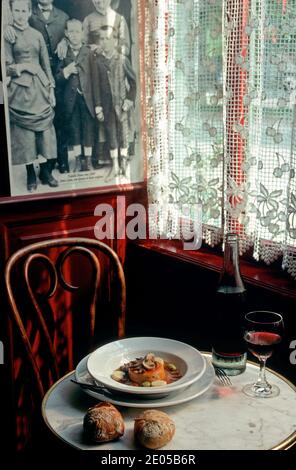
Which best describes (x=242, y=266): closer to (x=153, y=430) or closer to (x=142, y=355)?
(x=142, y=355)

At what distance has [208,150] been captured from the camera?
1.70 meters

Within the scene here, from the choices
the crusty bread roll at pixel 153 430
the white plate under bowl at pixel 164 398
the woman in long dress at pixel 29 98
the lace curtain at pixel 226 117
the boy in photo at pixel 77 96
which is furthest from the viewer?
the boy in photo at pixel 77 96

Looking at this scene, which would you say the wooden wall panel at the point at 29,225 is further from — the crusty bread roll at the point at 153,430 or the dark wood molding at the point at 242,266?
the crusty bread roll at the point at 153,430

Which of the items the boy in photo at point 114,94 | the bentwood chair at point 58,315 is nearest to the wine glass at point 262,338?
the bentwood chair at point 58,315

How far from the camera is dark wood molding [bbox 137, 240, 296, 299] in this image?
59.9 inches

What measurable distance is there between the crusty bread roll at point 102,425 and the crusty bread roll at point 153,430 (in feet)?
0.11

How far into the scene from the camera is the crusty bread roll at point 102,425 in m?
0.97

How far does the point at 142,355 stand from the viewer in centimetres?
126

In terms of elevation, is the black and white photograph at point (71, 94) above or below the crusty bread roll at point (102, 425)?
above

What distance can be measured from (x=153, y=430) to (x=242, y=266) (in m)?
0.80

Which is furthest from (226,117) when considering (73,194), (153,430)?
(153,430)

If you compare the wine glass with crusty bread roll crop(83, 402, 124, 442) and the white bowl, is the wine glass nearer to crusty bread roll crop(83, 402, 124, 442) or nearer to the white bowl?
the white bowl

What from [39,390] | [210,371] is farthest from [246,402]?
[39,390]
